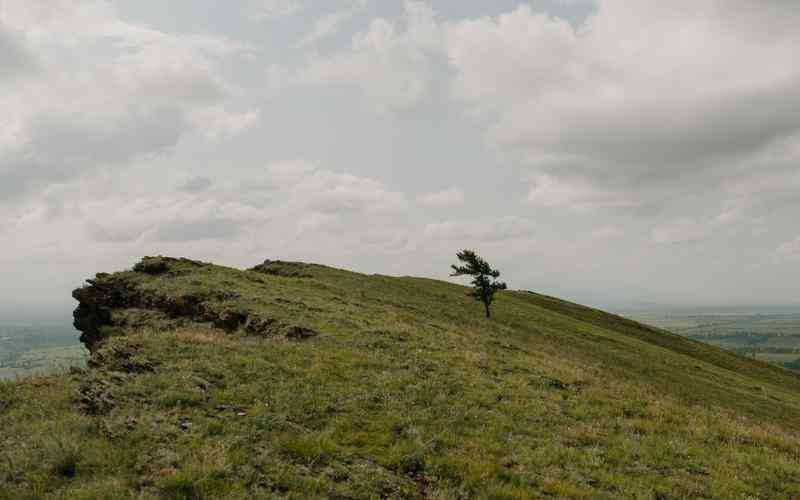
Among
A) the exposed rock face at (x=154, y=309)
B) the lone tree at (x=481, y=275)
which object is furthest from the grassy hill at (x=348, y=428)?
the lone tree at (x=481, y=275)

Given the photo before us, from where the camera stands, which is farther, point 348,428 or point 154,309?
point 154,309

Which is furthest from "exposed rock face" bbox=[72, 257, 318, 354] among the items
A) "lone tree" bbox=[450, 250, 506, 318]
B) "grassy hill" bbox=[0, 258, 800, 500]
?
"lone tree" bbox=[450, 250, 506, 318]

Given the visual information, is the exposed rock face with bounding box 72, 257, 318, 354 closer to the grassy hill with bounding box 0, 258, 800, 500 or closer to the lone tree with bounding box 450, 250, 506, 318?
the grassy hill with bounding box 0, 258, 800, 500

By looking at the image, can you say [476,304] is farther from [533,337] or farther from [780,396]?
[780,396]

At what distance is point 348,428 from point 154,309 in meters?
22.9

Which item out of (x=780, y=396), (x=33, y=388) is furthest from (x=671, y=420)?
(x=780, y=396)

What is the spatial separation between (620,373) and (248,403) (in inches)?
→ 1202

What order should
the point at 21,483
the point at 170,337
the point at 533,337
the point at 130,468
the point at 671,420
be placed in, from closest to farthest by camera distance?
1. the point at 21,483
2. the point at 130,468
3. the point at 671,420
4. the point at 170,337
5. the point at 533,337

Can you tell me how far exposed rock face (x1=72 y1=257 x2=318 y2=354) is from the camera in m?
25.4

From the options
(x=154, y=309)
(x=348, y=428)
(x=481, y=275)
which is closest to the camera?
(x=348, y=428)

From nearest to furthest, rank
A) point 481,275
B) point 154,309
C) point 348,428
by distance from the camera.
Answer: point 348,428 < point 154,309 < point 481,275

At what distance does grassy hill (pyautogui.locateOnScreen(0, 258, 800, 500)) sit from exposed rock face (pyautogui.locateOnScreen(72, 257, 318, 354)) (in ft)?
1.01

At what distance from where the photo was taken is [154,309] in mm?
30203

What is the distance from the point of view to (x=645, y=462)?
510 inches
